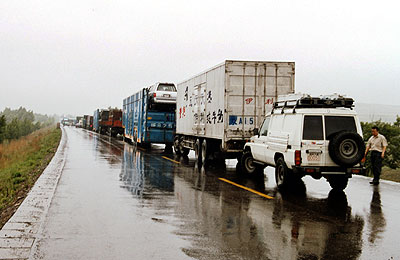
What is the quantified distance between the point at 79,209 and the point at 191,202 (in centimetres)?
232

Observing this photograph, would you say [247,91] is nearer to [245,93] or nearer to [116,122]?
[245,93]

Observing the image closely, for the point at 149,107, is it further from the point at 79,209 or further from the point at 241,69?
the point at 79,209

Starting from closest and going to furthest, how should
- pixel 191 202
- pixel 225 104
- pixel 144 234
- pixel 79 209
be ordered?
pixel 144 234 → pixel 79 209 → pixel 191 202 → pixel 225 104

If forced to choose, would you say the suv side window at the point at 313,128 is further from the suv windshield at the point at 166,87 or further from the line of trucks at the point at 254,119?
the suv windshield at the point at 166,87

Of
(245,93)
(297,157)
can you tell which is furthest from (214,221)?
(245,93)

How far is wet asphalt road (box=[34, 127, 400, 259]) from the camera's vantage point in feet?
19.9

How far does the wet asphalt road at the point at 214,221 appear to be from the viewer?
238 inches

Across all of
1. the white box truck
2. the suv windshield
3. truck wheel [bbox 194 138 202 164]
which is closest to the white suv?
the white box truck

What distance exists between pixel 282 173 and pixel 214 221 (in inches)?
173

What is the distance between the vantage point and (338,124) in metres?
11.0

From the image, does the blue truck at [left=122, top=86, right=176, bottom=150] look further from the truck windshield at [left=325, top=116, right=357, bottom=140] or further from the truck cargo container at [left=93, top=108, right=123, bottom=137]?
the truck cargo container at [left=93, top=108, right=123, bottom=137]

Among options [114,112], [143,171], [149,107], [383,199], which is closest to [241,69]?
[143,171]

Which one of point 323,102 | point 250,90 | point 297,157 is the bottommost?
point 297,157

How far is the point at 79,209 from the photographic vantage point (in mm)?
8781
